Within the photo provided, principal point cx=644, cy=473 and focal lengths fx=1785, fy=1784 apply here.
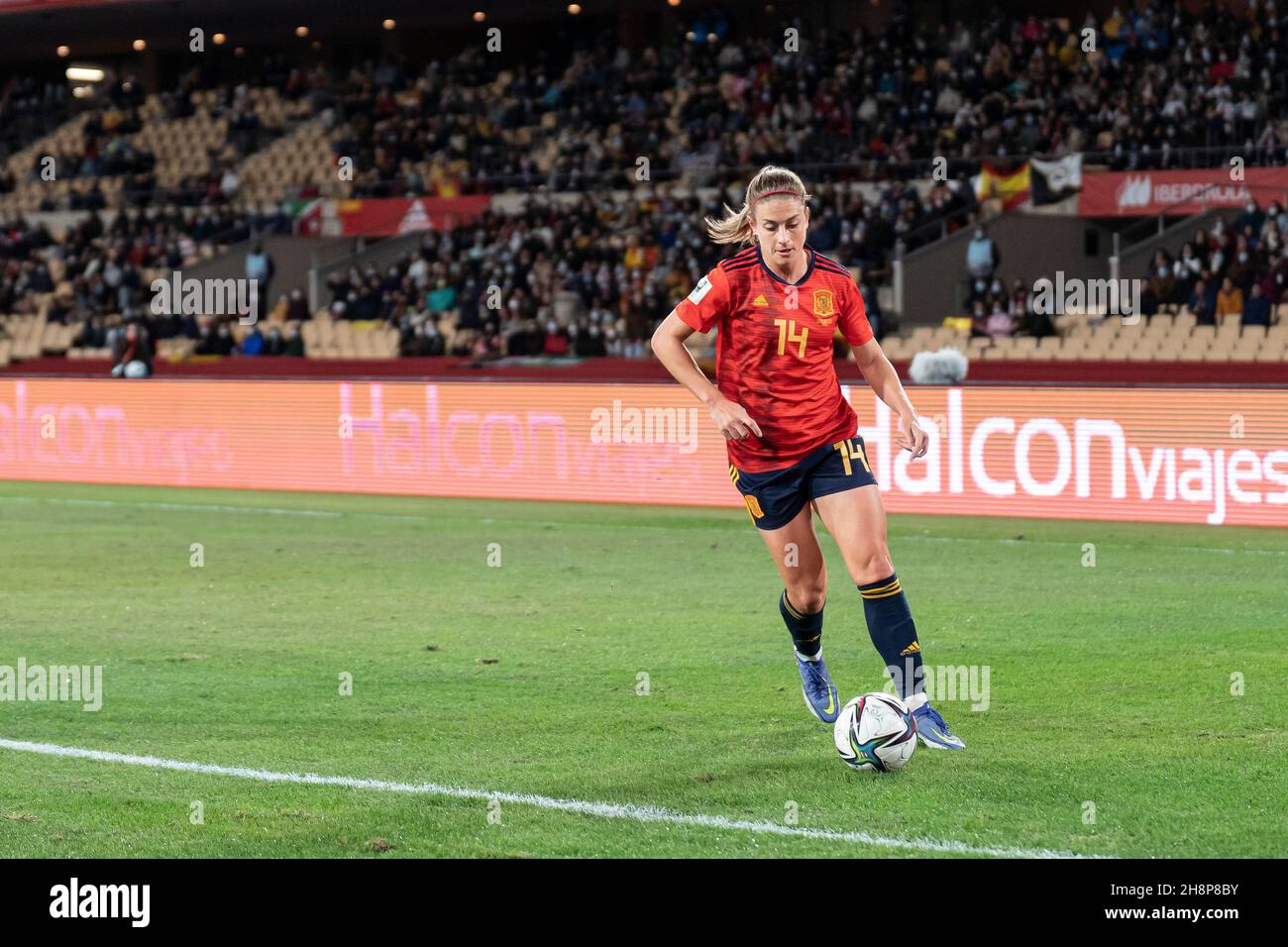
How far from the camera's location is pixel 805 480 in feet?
22.7

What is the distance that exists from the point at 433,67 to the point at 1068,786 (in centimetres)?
3309

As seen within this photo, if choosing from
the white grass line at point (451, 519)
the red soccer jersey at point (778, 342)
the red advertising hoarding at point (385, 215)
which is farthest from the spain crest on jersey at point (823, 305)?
the red advertising hoarding at point (385, 215)

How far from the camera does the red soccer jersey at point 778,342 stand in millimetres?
6824

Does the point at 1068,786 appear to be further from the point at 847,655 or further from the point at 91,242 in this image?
the point at 91,242

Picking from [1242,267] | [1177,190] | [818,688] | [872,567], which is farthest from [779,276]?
[1177,190]

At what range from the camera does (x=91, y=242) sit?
3600cm

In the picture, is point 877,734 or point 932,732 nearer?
point 877,734

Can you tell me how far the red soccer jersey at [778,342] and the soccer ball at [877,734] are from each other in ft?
3.40

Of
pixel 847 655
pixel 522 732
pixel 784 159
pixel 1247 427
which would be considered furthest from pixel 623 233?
pixel 522 732

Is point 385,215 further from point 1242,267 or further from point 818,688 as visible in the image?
point 818,688

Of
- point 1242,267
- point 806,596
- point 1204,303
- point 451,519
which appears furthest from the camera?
point 1242,267

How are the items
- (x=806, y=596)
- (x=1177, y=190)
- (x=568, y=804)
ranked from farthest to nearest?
(x=1177, y=190)
(x=806, y=596)
(x=568, y=804)

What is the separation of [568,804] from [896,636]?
1.51 metres

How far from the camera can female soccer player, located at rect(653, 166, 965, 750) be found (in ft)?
22.0
